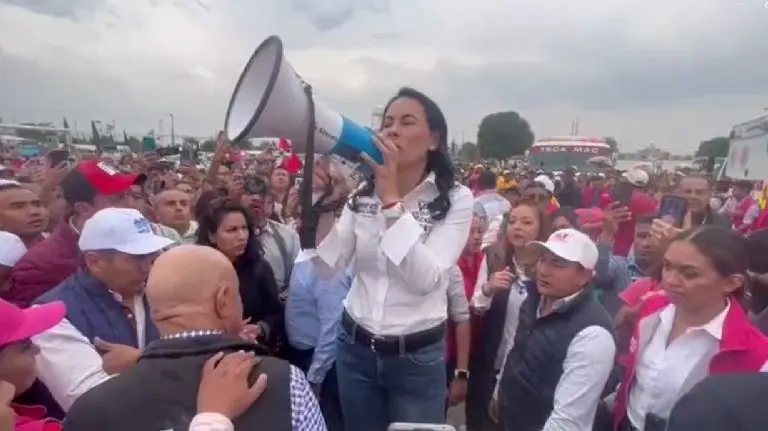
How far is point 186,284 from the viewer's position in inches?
64.0

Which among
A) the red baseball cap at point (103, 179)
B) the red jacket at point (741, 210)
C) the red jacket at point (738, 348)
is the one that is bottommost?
the red jacket at point (741, 210)

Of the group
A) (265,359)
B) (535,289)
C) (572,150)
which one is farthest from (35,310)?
(572,150)

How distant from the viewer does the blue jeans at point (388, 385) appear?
8.80ft

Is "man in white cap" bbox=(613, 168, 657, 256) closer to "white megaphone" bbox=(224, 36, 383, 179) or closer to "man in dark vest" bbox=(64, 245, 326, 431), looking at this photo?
"white megaphone" bbox=(224, 36, 383, 179)

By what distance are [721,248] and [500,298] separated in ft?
4.76

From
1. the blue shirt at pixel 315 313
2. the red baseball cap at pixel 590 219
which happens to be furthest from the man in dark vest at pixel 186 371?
the red baseball cap at pixel 590 219

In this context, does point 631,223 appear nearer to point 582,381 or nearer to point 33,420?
point 582,381

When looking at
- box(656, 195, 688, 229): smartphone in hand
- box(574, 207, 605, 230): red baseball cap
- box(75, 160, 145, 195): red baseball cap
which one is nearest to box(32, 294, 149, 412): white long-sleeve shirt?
box(75, 160, 145, 195): red baseball cap

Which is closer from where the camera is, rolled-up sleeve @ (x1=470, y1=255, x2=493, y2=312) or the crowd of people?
the crowd of people

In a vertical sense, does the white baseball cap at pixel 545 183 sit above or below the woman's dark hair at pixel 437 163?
below

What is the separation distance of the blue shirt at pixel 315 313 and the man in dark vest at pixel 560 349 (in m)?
1.05

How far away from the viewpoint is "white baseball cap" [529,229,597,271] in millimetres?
2928

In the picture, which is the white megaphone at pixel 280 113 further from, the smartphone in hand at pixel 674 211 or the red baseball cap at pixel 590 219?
the red baseball cap at pixel 590 219

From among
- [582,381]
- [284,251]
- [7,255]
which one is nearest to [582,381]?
[582,381]
